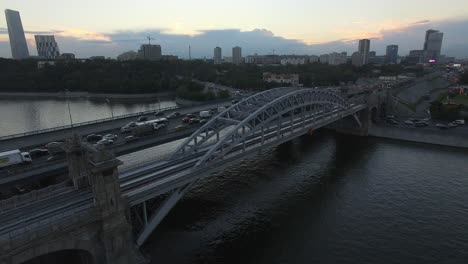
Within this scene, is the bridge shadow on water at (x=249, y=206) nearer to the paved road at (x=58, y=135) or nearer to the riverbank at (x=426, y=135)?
the riverbank at (x=426, y=135)

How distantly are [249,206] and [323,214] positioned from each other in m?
8.38

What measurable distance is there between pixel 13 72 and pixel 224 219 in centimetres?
14568

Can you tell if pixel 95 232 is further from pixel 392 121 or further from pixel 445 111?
pixel 445 111

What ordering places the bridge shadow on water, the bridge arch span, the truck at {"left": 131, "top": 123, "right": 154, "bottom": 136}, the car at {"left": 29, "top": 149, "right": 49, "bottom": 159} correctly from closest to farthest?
A: the bridge shadow on water
the bridge arch span
the car at {"left": 29, "top": 149, "right": 49, "bottom": 159}
the truck at {"left": 131, "top": 123, "right": 154, "bottom": 136}

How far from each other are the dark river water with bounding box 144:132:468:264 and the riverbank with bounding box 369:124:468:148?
6.05 metres

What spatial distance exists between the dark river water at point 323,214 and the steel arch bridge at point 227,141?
494 cm

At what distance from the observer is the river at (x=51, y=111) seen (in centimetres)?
6888

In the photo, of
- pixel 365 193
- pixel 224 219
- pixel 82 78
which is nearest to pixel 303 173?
pixel 365 193

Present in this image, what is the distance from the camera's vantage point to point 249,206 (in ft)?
105

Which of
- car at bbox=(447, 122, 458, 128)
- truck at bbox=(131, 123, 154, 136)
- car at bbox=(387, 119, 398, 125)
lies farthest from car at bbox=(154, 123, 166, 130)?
car at bbox=(447, 122, 458, 128)

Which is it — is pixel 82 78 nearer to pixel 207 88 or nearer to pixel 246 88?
pixel 207 88

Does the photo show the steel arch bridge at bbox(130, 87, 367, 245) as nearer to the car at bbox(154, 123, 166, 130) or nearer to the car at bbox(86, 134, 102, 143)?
the car at bbox(154, 123, 166, 130)

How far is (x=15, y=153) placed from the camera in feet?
100

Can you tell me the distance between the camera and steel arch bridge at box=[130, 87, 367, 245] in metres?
23.4
